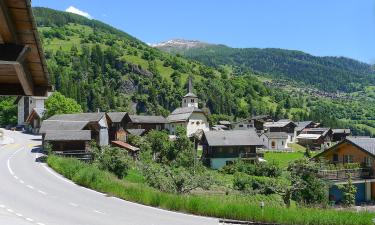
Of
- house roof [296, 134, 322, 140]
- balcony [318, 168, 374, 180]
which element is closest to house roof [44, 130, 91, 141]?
balcony [318, 168, 374, 180]

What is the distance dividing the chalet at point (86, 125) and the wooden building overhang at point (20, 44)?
4858 cm

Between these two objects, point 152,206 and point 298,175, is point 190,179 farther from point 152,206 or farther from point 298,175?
point 152,206

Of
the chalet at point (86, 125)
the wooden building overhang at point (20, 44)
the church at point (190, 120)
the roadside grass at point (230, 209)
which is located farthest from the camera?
the church at point (190, 120)

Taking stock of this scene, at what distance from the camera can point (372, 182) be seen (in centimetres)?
3978

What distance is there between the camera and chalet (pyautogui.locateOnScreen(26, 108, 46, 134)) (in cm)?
8350

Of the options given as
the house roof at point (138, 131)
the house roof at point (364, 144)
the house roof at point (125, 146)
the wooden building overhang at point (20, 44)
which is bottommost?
the house roof at point (125, 146)

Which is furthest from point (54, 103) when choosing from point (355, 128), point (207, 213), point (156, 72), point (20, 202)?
point (355, 128)

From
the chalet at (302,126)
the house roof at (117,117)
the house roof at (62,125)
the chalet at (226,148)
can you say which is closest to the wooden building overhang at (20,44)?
the house roof at (62,125)

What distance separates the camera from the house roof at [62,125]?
57.0 m

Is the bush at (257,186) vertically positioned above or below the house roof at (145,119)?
below

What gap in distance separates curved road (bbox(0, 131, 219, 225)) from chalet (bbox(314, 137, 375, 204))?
60.1ft

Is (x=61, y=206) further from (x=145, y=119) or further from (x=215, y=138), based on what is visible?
(x=145, y=119)

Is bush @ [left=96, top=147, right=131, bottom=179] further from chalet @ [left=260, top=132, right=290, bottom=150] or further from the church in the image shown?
chalet @ [left=260, top=132, right=290, bottom=150]

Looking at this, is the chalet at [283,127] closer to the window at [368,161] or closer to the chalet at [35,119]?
→ the chalet at [35,119]
